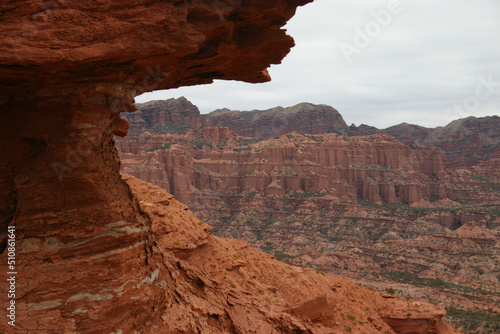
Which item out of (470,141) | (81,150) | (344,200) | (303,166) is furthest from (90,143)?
(470,141)

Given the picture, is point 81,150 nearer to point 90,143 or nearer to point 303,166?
point 90,143

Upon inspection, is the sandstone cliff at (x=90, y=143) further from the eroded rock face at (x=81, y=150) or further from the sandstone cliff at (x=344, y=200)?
the sandstone cliff at (x=344, y=200)

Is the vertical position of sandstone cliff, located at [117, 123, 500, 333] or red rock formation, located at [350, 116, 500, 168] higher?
red rock formation, located at [350, 116, 500, 168]

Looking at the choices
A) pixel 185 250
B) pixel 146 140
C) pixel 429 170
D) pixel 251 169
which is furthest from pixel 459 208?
pixel 185 250

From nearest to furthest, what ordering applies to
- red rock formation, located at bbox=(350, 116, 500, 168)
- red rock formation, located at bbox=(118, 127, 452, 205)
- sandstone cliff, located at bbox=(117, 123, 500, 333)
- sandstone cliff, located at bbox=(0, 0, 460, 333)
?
sandstone cliff, located at bbox=(0, 0, 460, 333) → sandstone cliff, located at bbox=(117, 123, 500, 333) → red rock formation, located at bbox=(118, 127, 452, 205) → red rock formation, located at bbox=(350, 116, 500, 168)

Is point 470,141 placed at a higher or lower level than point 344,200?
higher

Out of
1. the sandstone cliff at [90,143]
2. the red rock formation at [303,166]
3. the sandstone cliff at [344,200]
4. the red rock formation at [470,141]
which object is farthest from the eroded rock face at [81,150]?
the red rock formation at [470,141]

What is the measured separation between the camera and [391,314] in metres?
23.6

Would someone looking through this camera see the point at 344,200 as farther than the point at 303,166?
No

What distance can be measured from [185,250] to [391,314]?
13.6 metres

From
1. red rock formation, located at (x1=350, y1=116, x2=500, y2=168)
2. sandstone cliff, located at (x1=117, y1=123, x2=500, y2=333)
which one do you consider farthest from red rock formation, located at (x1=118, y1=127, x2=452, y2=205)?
red rock formation, located at (x1=350, y1=116, x2=500, y2=168)

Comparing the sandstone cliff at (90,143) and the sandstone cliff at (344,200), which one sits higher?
the sandstone cliff at (90,143)

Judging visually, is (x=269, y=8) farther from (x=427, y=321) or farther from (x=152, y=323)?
(x=427, y=321)

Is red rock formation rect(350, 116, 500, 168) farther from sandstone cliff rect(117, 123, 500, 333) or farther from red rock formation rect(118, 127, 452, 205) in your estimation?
red rock formation rect(118, 127, 452, 205)
